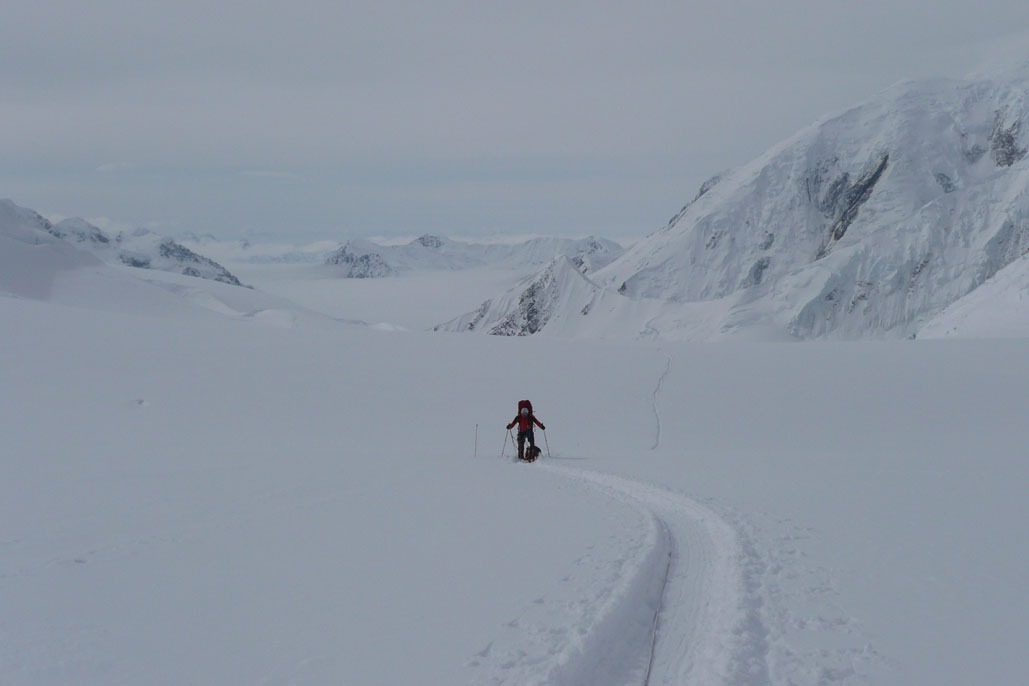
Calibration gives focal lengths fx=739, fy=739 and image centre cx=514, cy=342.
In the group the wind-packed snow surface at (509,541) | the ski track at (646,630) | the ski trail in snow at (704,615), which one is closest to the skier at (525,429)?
the wind-packed snow surface at (509,541)

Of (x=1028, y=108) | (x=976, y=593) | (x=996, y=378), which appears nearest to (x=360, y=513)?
(x=976, y=593)

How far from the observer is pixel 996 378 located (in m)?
30.5

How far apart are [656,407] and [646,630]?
23.4 m

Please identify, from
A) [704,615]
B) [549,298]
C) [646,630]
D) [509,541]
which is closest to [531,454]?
[509,541]

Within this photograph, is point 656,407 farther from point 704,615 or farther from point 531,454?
point 704,615

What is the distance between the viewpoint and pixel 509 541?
985 cm

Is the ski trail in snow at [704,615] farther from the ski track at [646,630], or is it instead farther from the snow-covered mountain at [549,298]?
the snow-covered mountain at [549,298]

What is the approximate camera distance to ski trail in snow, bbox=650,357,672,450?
2572 cm

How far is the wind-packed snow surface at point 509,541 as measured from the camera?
6090 mm

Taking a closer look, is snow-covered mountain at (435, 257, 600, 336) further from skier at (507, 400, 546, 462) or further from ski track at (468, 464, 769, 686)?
ski track at (468, 464, 769, 686)

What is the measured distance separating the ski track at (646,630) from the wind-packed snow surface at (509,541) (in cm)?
3

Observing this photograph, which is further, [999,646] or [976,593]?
[976,593]

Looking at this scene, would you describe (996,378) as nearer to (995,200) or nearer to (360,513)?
(360,513)

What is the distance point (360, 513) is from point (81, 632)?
5500 mm
